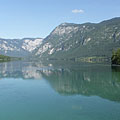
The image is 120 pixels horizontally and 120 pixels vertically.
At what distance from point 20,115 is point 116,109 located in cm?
1689

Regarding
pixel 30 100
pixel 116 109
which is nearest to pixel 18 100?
pixel 30 100

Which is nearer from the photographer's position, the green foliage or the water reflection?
the water reflection

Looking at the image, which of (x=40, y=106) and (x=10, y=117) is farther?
(x=40, y=106)

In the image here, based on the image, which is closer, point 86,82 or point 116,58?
point 86,82

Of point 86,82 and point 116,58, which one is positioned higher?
point 116,58

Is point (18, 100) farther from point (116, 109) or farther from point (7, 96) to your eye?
point (116, 109)

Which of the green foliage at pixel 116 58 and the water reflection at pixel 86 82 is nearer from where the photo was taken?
the water reflection at pixel 86 82

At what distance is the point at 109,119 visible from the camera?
32.2 meters

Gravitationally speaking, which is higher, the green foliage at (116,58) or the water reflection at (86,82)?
the green foliage at (116,58)

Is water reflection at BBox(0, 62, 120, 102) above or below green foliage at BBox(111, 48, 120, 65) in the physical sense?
below

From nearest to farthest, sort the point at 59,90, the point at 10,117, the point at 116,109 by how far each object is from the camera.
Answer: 1. the point at 10,117
2. the point at 116,109
3. the point at 59,90

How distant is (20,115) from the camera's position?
117 ft

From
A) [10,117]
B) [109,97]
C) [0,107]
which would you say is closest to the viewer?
[10,117]

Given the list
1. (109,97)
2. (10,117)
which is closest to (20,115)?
(10,117)
